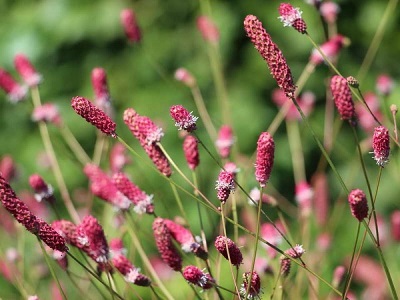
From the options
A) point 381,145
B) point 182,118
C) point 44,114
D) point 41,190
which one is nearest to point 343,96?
point 381,145

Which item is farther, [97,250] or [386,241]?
[386,241]

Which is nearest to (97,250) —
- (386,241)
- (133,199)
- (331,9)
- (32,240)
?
(133,199)

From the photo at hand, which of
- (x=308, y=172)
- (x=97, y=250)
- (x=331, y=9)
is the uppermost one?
(x=331, y=9)

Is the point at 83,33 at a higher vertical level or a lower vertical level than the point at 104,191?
higher

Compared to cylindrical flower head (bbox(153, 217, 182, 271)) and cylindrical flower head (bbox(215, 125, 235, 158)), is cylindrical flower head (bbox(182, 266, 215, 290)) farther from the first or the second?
cylindrical flower head (bbox(215, 125, 235, 158))

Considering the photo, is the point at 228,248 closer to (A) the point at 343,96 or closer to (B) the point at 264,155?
(B) the point at 264,155

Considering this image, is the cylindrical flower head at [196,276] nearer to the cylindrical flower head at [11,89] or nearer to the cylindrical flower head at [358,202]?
the cylindrical flower head at [358,202]

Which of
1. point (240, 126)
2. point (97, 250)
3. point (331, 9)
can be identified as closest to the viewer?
point (97, 250)

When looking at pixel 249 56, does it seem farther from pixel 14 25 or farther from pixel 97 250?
pixel 97 250
